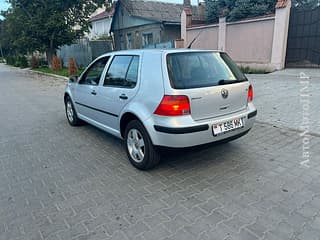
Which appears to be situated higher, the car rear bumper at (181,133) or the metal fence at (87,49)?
the metal fence at (87,49)

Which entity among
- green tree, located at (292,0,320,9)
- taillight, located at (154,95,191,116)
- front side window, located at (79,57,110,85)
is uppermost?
green tree, located at (292,0,320,9)

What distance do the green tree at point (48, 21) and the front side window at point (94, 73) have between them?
59.0ft

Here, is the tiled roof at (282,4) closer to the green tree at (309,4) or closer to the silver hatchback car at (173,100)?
the green tree at (309,4)

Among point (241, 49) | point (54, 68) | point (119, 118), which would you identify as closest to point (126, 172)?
point (119, 118)

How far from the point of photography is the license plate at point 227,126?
3.03 metres

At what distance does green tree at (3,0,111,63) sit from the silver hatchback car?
19465mm

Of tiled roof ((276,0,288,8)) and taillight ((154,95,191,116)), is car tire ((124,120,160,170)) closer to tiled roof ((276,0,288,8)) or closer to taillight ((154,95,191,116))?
taillight ((154,95,191,116))

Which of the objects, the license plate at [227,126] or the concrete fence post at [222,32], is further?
the concrete fence post at [222,32]

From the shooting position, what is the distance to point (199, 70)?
314 centimetres

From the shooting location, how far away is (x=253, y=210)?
8.11 ft

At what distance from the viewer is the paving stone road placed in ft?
7.44

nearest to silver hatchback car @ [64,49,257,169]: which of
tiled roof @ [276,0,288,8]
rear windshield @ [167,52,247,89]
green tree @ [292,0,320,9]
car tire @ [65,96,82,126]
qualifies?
rear windshield @ [167,52,247,89]

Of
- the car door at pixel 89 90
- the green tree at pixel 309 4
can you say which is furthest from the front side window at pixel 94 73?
the green tree at pixel 309 4

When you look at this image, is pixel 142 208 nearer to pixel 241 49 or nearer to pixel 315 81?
pixel 315 81
